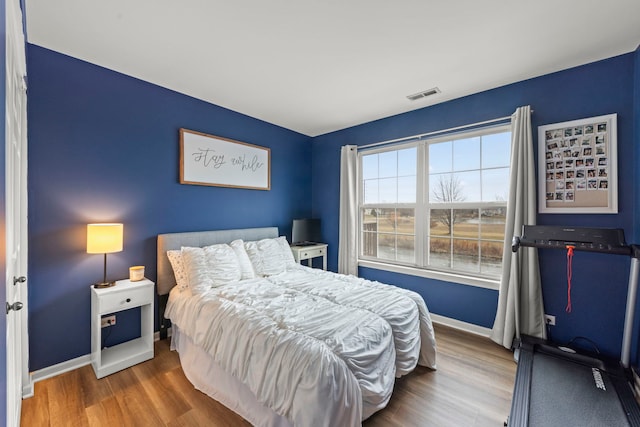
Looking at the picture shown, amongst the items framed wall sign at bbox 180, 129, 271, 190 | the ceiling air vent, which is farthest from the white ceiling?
framed wall sign at bbox 180, 129, 271, 190

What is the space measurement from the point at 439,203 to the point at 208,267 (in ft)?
8.73

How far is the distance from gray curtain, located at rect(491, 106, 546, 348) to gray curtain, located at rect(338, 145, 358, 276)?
5.97ft

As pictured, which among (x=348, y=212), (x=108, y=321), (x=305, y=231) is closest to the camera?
(x=108, y=321)

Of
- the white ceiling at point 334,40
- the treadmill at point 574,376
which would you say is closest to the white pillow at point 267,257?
the white ceiling at point 334,40

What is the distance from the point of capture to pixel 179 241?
110 inches

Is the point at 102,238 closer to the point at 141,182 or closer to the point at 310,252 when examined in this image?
the point at 141,182

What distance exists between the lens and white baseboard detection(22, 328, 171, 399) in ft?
6.25

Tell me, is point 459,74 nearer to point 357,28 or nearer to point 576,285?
point 357,28

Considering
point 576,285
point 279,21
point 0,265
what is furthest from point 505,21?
point 0,265

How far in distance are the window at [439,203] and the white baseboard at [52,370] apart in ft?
10.4

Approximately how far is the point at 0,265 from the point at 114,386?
5.72 ft

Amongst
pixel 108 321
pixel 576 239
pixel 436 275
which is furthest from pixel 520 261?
pixel 108 321

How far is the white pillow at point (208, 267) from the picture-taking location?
2.44m

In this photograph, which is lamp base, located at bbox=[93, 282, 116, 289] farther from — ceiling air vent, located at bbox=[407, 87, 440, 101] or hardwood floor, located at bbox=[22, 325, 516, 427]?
ceiling air vent, located at bbox=[407, 87, 440, 101]
